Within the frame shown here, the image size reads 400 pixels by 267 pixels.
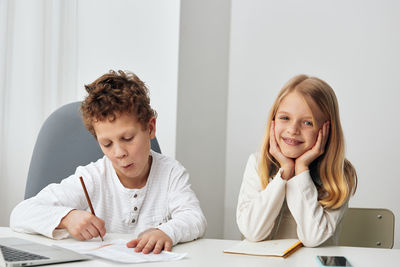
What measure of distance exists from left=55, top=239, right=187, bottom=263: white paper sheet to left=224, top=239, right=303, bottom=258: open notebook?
5.5 inches

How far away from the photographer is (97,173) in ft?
4.86

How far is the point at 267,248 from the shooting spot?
1118 millimetres

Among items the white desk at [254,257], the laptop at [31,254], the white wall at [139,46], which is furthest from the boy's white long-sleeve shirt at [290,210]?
the white wall at [139,46]

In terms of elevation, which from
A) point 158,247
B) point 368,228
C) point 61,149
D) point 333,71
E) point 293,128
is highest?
point 333,71

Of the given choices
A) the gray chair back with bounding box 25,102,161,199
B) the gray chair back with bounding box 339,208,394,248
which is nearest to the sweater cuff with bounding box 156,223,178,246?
the gray chair back with bounding box 25,102,161,199

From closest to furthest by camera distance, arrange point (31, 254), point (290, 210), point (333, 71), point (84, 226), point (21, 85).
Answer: point (31, 254), point (84, 226), point (290, 210), point (21, 85), point (333, 71)

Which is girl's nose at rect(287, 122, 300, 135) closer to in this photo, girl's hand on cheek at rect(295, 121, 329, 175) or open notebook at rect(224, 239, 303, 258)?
girl's hand on cheek at rect(295, 121, 329, 175)

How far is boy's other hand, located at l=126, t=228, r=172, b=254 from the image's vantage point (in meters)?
1.04

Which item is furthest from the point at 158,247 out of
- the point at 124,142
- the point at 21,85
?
the point at 21,85

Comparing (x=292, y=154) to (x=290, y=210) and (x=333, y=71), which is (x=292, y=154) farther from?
(x=333, y=71)

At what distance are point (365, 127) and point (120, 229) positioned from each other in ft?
4.58

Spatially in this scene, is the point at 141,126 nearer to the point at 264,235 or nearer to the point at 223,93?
the point at 264,235

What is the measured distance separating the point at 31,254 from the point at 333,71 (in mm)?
1852

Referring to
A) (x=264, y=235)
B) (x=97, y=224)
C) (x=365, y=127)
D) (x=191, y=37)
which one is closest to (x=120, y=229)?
(x=97, y=224)
